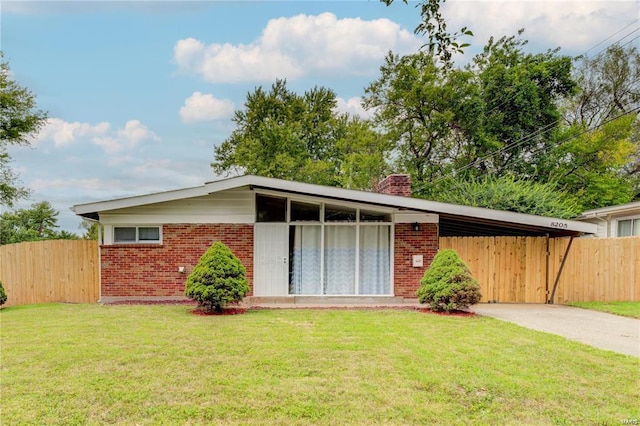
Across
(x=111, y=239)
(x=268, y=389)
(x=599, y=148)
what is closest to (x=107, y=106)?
(x=111, y=239)

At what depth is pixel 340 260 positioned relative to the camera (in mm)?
10250

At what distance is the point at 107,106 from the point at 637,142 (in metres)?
27.7

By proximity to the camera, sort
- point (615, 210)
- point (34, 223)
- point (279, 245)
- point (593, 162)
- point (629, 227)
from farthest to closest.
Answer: point (34, 223), point (593, 162), point (629, 227), point (615, 210), point (279, 245)

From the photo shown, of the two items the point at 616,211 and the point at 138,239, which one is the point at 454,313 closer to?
the point at 138,239

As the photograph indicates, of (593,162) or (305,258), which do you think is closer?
(305,258)

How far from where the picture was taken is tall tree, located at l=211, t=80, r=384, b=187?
2764 centimetres

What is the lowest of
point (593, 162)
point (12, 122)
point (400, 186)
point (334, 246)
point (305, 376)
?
point (305, 376)

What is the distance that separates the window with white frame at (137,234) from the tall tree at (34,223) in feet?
63.9

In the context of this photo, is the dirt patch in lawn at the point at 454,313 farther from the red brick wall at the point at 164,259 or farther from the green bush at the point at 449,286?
the red brick wall at the point at 164,259

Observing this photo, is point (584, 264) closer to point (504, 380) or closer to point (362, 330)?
point (362, 330)

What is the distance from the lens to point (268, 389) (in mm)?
3982

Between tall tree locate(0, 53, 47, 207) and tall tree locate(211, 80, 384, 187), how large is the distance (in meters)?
12.0

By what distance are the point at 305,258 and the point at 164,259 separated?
11.4ft

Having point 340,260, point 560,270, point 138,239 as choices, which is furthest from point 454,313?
point 138,239
